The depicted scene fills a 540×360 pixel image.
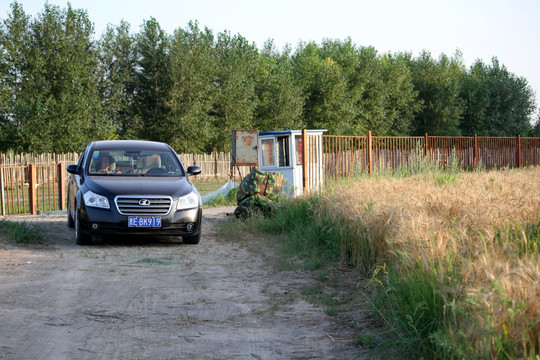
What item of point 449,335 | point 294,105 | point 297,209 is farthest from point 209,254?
point 294,105

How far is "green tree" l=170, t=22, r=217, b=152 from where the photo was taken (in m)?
46.8

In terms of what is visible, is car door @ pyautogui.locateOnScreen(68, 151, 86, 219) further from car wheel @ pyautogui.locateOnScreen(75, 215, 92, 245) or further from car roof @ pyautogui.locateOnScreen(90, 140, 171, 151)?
car wheel @ pyautogui.locateOnScreen(75, 215, 92, 245)

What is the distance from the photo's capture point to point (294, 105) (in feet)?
178

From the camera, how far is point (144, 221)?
31.3 ft

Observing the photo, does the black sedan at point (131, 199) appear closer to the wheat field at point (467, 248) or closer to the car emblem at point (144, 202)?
the car emblem at point (144, 202)

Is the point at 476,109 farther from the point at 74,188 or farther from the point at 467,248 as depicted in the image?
the point at 467,248

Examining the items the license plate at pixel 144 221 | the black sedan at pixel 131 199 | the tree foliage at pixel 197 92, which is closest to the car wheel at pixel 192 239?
the black sedan at pixel 131 199

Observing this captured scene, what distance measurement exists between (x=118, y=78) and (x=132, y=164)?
41.8 m

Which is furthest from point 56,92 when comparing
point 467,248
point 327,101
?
point 467,248

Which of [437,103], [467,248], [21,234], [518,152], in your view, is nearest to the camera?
[467,248]

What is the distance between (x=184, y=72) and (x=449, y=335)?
148ft

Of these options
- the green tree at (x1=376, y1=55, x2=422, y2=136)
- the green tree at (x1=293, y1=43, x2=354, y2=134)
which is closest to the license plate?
the green tree at (x1=293, y1=43, x2=354, y2=134)

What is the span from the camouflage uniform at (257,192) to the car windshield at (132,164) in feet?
8.58

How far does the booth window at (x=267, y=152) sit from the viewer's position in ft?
61.3
